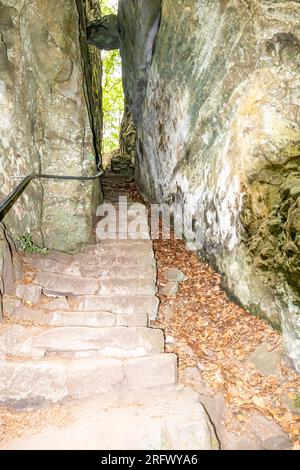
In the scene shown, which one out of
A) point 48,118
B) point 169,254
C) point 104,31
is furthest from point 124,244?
point 104,31

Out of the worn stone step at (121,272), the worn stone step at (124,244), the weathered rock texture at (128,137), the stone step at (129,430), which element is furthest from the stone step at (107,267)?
the weathered rock texture at (128,137)

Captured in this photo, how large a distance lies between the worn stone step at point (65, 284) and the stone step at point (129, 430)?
7.44 ft

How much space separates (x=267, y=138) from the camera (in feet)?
18.9

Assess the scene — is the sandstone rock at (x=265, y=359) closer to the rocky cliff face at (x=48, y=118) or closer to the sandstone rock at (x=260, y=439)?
the sandstone rock at (x=260, y=439)

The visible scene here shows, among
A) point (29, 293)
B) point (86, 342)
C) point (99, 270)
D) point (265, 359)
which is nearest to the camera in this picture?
point (86, 342)

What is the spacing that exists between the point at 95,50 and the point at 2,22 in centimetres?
952

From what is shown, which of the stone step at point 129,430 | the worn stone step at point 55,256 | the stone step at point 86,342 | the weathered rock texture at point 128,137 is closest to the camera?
the stone step at point 129,430

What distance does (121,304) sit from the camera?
552 centimetres

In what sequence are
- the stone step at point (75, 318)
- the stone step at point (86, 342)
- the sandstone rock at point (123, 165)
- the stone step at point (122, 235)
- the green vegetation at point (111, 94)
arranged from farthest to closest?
1. the green vegetation at point (111, 94)
2. the sandstone rock at point (123, 165)
3. the stone step at point (122, 235)
4. the stone step at point (75, 318)
5. the stone step at point (86, 342)

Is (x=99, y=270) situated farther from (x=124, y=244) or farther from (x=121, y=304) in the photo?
(x=121, y=304)

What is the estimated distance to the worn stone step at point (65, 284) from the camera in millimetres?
5848

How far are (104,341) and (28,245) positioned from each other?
9.16 ft
